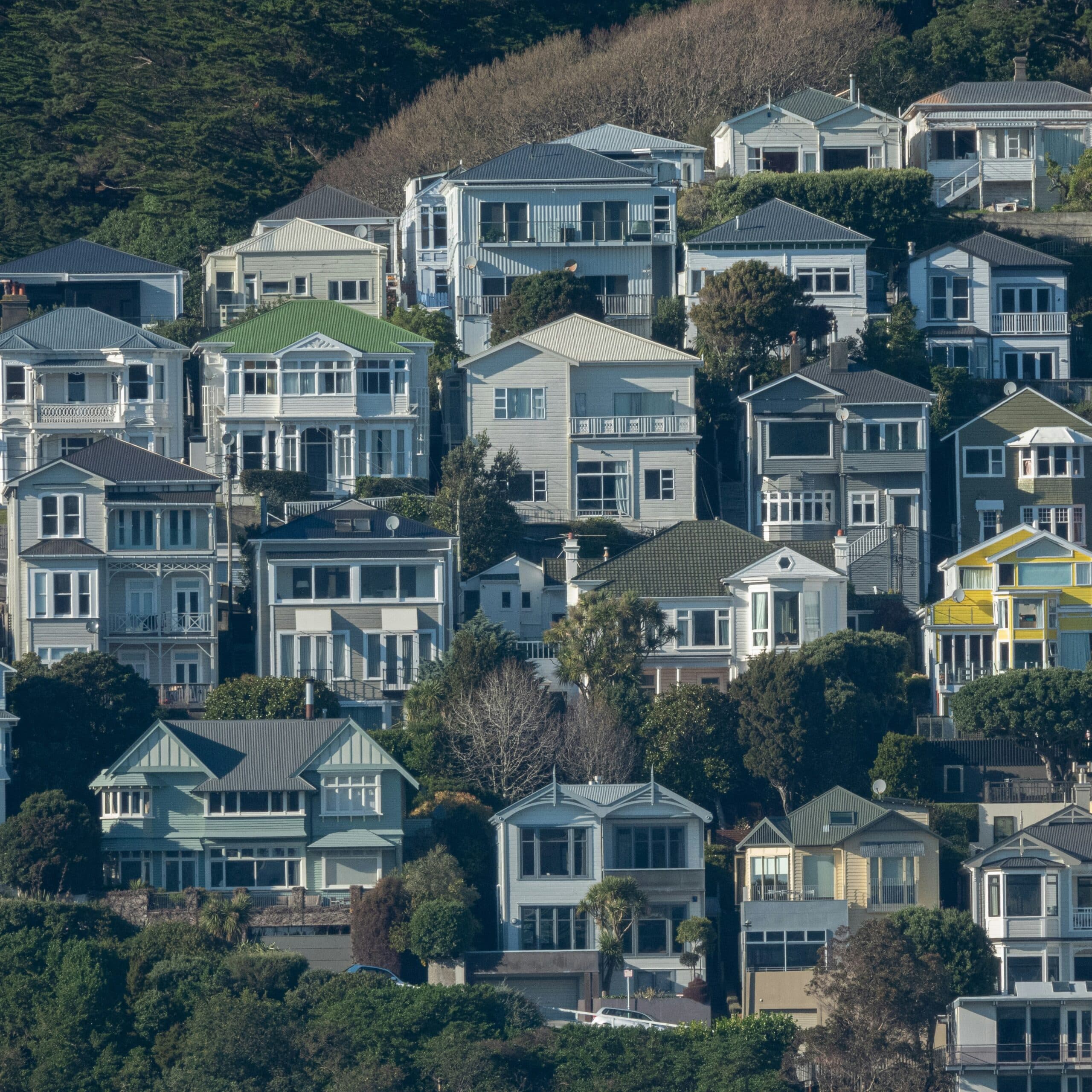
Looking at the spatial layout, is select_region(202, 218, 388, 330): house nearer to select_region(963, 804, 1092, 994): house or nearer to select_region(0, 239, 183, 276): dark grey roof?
select_region(0, 239, 183, 276): dark grey roof

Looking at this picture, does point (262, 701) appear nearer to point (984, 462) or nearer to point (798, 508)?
point (798, 508)

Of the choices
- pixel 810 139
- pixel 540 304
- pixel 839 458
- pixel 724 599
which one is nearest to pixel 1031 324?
pixel 839 458

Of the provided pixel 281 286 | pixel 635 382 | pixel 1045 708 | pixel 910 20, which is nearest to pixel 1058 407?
pixel 635 382

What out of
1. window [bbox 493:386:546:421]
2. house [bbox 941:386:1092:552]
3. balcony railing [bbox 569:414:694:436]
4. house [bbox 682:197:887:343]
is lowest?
house [bbox 941:386:1092:552]

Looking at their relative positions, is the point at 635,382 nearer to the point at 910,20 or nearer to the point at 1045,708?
the point at 1045,708

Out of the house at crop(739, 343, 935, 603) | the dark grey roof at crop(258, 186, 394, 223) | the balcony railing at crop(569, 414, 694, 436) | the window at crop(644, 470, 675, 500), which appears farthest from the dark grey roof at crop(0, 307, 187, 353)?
the house at crop(739, 343, 935, 603)

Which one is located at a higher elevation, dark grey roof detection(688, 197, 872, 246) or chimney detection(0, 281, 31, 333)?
dark grey roof detection(688, 197, 872, 246)
